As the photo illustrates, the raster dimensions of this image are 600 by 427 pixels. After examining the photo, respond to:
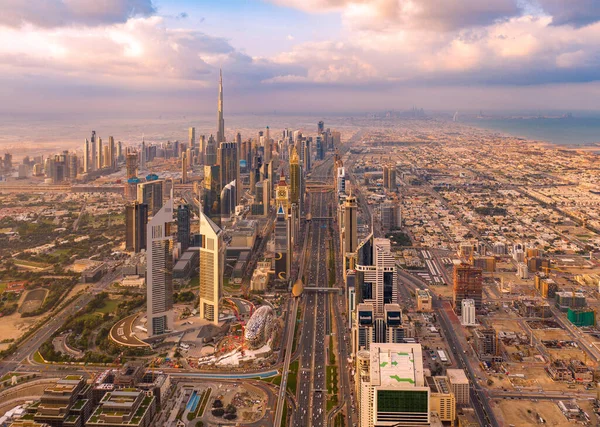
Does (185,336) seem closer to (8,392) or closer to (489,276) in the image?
(8,392)

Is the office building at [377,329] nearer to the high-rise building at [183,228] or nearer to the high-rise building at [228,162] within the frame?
the high-rise building at [183,228]

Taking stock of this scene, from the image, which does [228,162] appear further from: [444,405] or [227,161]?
[444,405]

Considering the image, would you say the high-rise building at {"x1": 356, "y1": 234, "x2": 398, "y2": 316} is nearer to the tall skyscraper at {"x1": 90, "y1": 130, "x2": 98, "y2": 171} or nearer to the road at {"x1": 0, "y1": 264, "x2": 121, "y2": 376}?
the road at {"x1": 0, "y1": 264, "x2": 121, "y2": 376}

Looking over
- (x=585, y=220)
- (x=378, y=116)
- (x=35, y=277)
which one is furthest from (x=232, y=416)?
(x=378, y=116)

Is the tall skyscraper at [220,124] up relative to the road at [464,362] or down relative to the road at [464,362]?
up

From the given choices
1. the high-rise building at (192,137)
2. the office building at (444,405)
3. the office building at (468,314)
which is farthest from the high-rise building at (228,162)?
the office building at (444,405)

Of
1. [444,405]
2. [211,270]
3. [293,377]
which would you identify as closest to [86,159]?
[211,270]

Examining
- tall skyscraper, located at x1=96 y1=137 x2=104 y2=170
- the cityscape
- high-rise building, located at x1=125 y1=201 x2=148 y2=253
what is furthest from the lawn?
tall skyscraper, located at x1=96 y1=137 x2=104 y2=170
